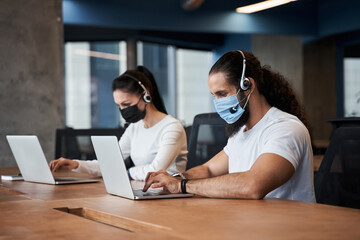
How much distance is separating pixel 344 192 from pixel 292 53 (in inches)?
332

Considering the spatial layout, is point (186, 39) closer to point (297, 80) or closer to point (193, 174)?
point (297, 80)

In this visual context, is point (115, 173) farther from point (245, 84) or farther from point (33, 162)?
point (33, 162)

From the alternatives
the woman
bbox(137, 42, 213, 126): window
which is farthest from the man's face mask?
bbox(137, 42, 213, 126): window

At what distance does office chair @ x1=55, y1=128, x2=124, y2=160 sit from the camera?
3.67m

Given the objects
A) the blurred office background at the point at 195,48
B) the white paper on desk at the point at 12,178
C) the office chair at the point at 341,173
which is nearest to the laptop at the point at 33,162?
the white paper on desk at the point at 12,178

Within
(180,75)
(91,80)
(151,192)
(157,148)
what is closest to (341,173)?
(151,192)

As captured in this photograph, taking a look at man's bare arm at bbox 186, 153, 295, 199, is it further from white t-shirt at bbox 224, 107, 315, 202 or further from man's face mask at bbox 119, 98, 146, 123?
man's face mask at bbox 119, 98, 146, 123

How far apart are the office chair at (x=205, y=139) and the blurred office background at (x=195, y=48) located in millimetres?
3924

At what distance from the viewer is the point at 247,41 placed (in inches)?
411

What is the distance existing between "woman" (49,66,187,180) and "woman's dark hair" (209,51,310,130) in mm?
877

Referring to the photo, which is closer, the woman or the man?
the man

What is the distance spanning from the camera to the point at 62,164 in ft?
9.74

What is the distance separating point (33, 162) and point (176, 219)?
1407 millimetres

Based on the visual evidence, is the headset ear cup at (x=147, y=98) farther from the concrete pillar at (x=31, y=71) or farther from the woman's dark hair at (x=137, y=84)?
the concrete pillar at (x=31, y=71)
